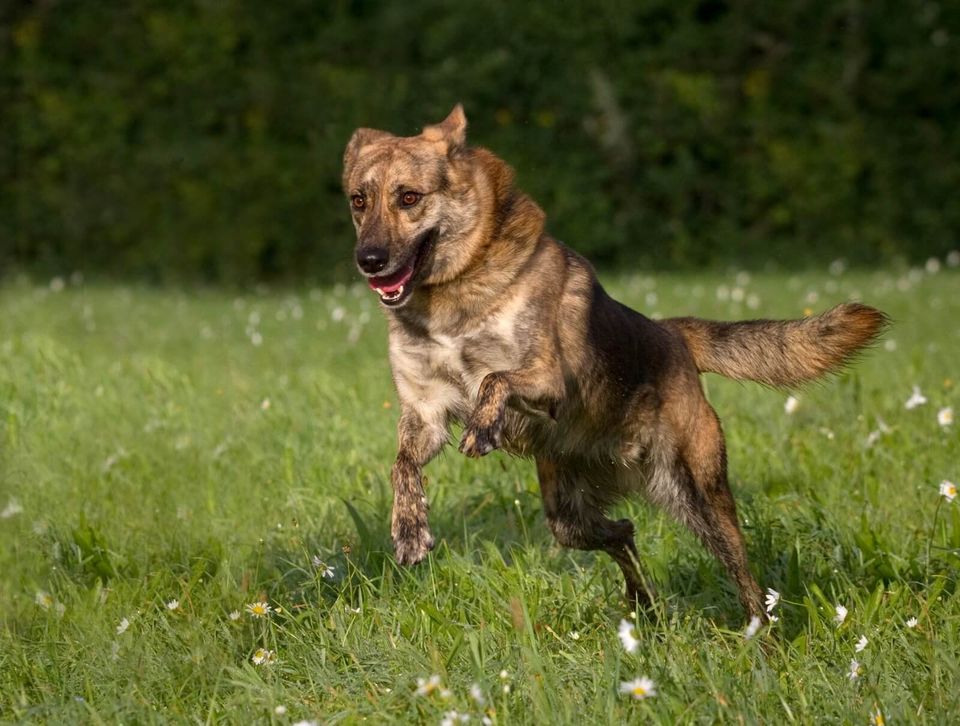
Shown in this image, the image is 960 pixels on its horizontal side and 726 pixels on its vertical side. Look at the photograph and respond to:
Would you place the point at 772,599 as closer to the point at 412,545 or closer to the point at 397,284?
the point at 412,545

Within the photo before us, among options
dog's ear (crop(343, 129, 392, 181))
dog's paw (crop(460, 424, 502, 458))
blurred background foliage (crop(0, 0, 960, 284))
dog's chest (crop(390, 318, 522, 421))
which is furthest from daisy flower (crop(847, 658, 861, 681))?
blurred background foliage (crop(0, 0, 960, 284))

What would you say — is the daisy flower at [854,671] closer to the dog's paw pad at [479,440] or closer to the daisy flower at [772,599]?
the daisy flower at [772,599]

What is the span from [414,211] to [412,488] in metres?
0.99

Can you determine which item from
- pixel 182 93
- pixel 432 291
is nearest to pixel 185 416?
pixel 432 291

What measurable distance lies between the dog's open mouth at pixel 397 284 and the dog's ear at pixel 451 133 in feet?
1.67

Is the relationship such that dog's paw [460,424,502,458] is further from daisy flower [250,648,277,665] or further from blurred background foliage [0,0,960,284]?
blurred background foliage [0,0,960,284]

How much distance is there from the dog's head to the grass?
3.17 feet

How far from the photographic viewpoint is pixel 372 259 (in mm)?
4477

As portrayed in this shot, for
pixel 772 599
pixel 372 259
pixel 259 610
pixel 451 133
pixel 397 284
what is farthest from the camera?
pixel 451 133

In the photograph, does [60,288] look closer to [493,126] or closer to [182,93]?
[182,93]

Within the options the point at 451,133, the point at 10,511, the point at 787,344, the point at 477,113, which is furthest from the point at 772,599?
the point at 477,113

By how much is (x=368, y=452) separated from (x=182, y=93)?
10708mm

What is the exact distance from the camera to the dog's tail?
5.07 m

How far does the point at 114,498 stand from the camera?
242 inches
